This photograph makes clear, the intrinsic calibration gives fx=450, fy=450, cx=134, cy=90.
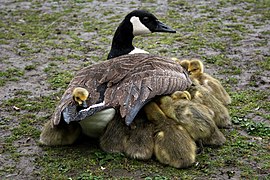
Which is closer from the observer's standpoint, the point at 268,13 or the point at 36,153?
the point at 36,153

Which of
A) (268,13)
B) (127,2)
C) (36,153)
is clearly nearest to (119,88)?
(36,153)

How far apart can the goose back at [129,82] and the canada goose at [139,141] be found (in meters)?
0.22

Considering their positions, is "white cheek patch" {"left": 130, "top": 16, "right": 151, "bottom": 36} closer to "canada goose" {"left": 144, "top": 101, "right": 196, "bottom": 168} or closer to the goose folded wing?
the goose folded wing

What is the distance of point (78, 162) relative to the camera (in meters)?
3.83

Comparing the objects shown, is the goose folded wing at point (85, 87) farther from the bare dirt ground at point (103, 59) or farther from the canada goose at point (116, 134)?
the bare dirt ground at point (103, 59)

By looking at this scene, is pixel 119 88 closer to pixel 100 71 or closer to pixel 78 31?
pixel 100 71

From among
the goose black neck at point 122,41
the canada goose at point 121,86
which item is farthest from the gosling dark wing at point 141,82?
the goose black neck at point 122,41

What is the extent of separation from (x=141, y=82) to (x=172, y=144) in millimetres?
648

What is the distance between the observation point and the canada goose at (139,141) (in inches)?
148

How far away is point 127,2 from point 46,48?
334 centimetres

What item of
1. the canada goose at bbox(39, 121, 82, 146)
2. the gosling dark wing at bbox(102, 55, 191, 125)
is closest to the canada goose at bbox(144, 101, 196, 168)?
the gosling dark wing at bbox(102, 55, 191, 125)

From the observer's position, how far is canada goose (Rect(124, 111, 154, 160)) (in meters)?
3.76

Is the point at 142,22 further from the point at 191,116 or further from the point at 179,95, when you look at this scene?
the point at 191,116

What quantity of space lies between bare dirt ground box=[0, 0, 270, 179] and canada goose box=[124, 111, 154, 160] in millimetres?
75
